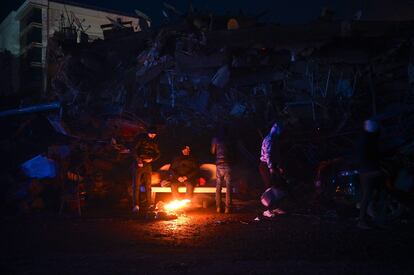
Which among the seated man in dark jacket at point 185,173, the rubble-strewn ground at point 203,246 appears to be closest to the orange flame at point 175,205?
the seated man in dark jacket at point 185,173

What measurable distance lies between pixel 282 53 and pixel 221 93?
2.57 m

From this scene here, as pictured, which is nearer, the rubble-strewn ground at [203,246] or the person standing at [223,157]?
the rubble-strewn ground at [203,246]

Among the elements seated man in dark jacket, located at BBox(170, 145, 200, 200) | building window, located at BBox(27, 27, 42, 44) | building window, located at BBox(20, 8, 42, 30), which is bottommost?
seated man in dark jacket, located at BBox(170, 145, 200, 200)

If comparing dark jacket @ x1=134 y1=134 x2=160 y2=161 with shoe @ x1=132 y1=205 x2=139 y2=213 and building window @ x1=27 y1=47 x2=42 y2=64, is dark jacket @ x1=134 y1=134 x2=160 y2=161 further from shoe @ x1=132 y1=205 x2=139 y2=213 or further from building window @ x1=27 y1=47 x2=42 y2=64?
building window @ x1=27 y1=47 x2=42 y2=64

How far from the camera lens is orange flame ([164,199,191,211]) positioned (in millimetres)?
10399

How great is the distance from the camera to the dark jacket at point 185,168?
36.1 feet

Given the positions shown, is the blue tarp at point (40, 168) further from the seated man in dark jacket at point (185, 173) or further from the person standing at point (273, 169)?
the person standing at point (273, 169)

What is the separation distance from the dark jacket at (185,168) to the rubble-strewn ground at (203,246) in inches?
70.7

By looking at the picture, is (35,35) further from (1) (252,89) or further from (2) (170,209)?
(2) (170,209)

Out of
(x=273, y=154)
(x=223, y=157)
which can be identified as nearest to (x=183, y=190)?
(x=223, y=157)

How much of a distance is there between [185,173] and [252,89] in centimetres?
491

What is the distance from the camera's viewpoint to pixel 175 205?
1051 cm

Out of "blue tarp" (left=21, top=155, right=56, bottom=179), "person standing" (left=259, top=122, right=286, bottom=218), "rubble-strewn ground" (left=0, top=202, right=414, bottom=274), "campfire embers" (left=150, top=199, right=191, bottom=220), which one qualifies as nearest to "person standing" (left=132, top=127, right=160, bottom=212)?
"campfire embers" (left=150, top=199, right=191, bottom=220)

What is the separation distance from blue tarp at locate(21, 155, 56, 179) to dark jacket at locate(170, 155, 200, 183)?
10.8 ft
